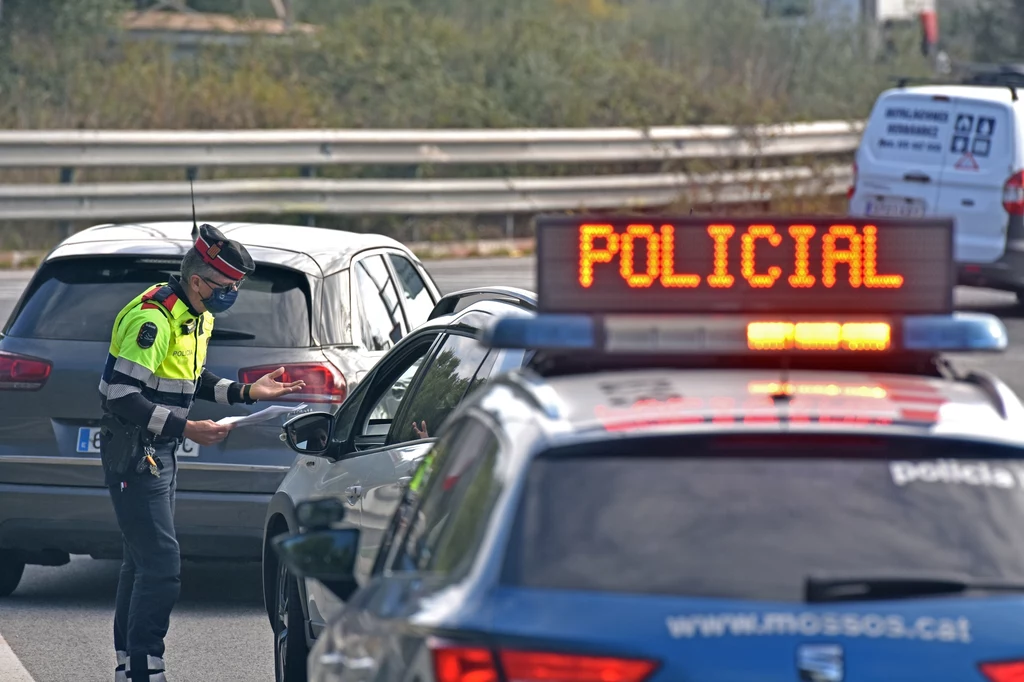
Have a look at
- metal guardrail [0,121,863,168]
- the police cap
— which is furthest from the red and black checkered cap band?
metal guardrail [0,121,863,168]

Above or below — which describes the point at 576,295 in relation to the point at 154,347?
above

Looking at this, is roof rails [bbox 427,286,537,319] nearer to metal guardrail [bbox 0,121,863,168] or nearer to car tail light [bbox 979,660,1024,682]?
car tail light [bbox 979,660,1024,682]

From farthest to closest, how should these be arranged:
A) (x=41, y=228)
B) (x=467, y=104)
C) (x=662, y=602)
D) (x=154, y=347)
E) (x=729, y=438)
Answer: (x=467, y=104)
(x=41, y=228)
(x=154, y=347)
(x=729, y=438)
(x=662, y=602)

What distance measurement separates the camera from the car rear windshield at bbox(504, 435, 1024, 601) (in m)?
Answer: 3.28

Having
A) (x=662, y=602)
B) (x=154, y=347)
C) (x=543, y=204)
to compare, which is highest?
(x=662, y=602)

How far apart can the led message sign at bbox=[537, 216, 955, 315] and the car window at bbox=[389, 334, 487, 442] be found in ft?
6.62

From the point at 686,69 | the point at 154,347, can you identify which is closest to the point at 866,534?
the point at 154,347

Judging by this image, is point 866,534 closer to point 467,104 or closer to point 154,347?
point 154,347

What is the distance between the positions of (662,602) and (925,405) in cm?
74

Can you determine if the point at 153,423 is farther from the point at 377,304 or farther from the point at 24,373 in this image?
the point at 377,304

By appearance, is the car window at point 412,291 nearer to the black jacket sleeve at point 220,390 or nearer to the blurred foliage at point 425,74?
the black jacket sleeve at point 220,390

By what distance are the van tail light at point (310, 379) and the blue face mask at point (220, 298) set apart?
123 centimetres

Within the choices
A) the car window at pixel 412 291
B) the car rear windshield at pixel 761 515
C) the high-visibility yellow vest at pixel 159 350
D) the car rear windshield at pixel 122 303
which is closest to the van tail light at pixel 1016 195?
the car window at pixel 412 291

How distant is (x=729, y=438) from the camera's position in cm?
342
